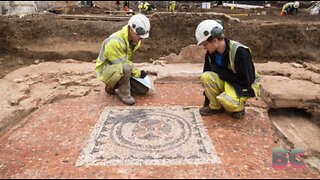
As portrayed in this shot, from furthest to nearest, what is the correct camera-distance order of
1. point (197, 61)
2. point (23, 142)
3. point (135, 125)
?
point (197, 61) < point (135, 125) < point (23, 142)

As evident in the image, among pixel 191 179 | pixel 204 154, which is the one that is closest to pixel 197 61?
pixel 204 154

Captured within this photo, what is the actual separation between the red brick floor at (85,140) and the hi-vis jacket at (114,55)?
0.44 metres

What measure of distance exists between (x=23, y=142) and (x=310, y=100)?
391cm

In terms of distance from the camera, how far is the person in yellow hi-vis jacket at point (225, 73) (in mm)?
3788

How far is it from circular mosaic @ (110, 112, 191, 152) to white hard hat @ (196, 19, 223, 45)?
1061 mm

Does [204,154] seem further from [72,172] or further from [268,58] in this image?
[268,58]

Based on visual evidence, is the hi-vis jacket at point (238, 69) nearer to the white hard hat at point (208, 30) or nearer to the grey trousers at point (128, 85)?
the white hard hat at point (208, 30)

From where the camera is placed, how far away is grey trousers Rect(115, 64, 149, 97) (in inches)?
179

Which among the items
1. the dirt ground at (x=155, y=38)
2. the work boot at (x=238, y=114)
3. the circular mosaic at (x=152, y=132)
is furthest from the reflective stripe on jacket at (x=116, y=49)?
the dirt ground at (x=155, y=38)

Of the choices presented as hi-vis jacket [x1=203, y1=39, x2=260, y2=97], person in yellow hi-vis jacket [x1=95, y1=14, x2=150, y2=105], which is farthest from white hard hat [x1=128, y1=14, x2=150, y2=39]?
hi-vis jacket [x1=203, y1=39, x2=260, y2=97]

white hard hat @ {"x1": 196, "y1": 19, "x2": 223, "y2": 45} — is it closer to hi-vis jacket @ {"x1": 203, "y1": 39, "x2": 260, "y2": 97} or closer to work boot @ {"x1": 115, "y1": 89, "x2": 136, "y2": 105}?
hi-vis jacket @ {"x1": 203, "y1": 39, "x2": 260, "y2": 97}

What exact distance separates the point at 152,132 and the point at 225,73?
1.18m

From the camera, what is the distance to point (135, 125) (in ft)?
13.0

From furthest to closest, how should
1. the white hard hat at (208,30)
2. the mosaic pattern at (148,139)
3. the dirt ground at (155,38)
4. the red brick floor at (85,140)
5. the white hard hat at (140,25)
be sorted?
the dirt ground at (155,38) < the white hard hat at (140,25) < the white hard hat at (208,30) < the mosaic pattern at (148,139) < the red brick floor at (85,140)
